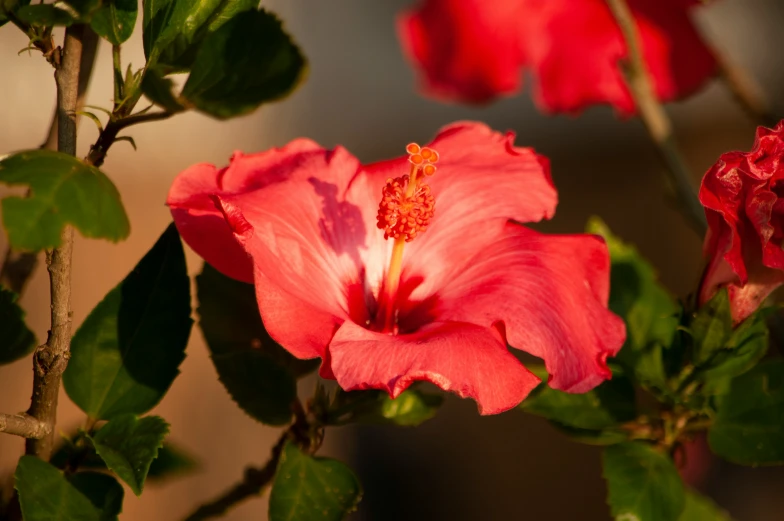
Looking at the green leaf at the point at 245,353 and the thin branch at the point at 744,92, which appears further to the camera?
the thin branch at the point at 744,92

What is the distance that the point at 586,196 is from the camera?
11.2 ft

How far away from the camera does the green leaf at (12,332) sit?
594mm

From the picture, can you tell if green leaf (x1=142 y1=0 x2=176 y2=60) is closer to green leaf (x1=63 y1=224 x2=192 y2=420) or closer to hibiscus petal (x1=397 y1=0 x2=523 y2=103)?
green leaf (x1=63 y1=224 x2=192 y2=420)

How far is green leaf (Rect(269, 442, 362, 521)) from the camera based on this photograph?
592mm

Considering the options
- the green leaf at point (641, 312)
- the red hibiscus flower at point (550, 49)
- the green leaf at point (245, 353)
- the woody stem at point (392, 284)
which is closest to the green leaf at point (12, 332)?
the green leaf at point (245, 353)

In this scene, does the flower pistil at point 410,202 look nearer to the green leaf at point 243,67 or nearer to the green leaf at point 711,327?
the green leaf at point 243,67

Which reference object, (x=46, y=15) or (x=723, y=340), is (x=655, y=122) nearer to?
(x=723, y=340)

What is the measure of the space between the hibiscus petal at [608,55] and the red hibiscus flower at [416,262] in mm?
494

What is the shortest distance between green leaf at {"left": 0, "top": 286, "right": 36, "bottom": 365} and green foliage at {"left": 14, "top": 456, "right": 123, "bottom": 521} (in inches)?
3.5

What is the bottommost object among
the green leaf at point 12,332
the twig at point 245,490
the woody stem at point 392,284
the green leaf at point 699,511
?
the green leaf at point 699,511

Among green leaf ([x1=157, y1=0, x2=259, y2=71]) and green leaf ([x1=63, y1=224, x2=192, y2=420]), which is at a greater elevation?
green leaf ([x1=157, y1=0, x2=259, y2=71])

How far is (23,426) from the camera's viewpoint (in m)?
0.54

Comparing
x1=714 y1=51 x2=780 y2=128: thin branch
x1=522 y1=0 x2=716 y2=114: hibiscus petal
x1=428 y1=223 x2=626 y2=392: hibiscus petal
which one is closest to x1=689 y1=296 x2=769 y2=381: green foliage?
x1=428 y1=223 x2=626 y2=392: hibiscus petal

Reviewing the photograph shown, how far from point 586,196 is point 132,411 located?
2971 millimetres
